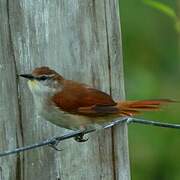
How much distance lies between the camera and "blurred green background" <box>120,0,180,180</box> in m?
7.12

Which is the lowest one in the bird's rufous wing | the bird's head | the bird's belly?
the bird's belly

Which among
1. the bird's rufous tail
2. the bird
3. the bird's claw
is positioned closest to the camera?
the bird's claw

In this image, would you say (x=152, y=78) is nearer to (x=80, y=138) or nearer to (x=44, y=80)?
(x=44, y=80)

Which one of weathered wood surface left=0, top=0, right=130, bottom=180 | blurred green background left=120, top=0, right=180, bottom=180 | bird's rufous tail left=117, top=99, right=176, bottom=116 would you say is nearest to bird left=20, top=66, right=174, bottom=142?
bird's rufous tail left=117, top=99, right=176, bottom=116

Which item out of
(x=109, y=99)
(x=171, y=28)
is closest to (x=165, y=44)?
(x=171, y=28)

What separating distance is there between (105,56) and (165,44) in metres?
3.26

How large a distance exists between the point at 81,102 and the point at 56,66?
0.53 m

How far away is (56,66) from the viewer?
4.75m

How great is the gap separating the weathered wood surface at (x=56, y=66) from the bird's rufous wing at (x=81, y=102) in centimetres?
13

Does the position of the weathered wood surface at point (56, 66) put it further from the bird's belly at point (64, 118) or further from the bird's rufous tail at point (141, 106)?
the bird's rufous tail at point (141, 106)

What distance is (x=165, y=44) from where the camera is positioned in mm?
8070

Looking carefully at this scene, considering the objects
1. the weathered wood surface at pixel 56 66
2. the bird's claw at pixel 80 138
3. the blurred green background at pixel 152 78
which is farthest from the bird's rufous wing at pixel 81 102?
the blurred green background at pixel 152 78

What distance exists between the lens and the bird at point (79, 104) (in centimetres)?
494

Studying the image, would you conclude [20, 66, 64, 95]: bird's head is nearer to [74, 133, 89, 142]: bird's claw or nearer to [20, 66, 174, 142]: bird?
[20, 66, 174, 142]: bird
